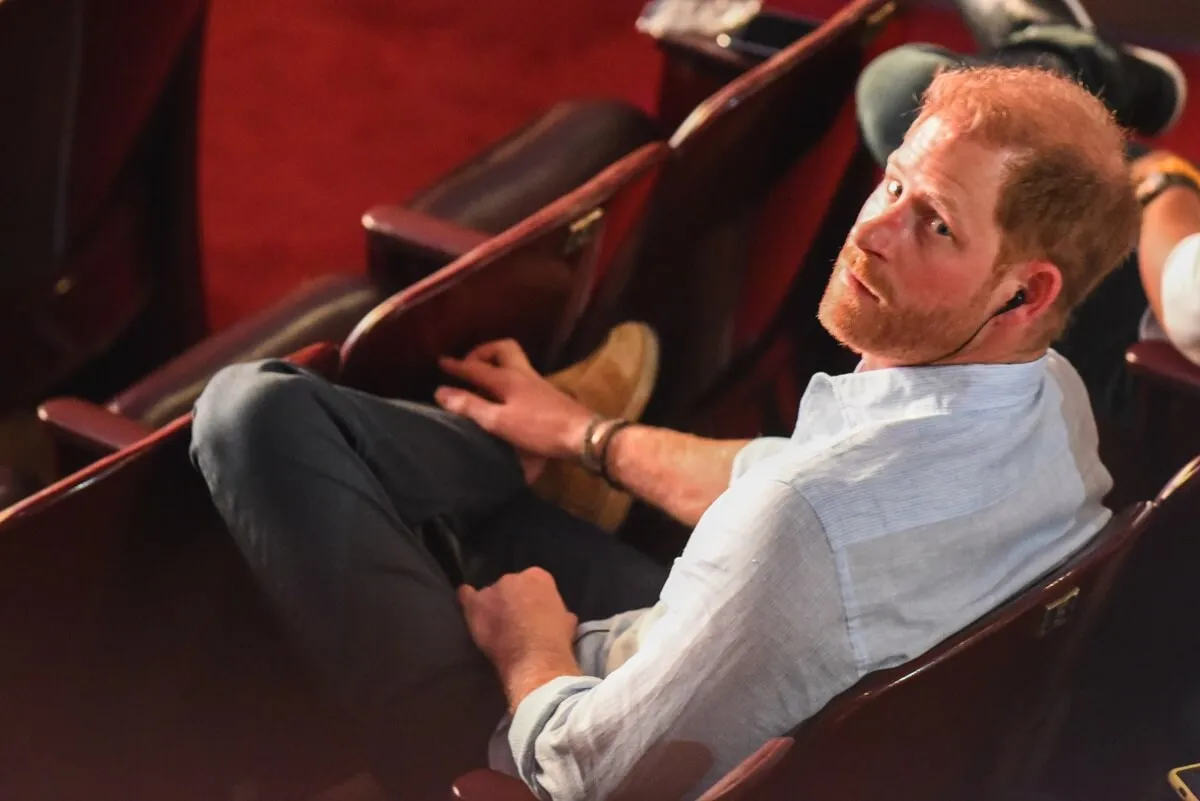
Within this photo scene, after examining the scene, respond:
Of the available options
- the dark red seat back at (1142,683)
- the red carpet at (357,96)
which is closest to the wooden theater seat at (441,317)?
the dark red seat back at (1142,683)

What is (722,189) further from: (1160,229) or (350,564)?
(350,564)

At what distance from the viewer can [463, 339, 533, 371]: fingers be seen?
4.20 feet

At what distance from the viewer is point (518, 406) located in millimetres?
1234

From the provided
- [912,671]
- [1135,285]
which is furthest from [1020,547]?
[1135,285]

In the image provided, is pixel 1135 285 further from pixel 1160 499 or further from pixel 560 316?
pixel 560 316

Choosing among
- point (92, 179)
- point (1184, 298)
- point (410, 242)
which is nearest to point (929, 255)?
point (1184, 298)

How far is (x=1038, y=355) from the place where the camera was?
3.15 feet

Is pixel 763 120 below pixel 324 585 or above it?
above

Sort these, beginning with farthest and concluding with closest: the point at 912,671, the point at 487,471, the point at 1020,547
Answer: the point at 487,471
the point at 1020,547
the point at 912,671

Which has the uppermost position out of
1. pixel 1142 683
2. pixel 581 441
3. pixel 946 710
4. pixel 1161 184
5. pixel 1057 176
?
pixel 1057 176

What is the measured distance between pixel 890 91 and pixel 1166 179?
0.28 m

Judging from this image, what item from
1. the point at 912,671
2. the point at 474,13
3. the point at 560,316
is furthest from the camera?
the point at 474,13

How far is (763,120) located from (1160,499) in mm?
584

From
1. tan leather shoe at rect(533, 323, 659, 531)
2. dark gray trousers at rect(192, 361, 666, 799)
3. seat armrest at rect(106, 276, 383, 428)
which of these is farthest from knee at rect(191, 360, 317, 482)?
tan leather shoe at rect(533, 323, 659, 531)
